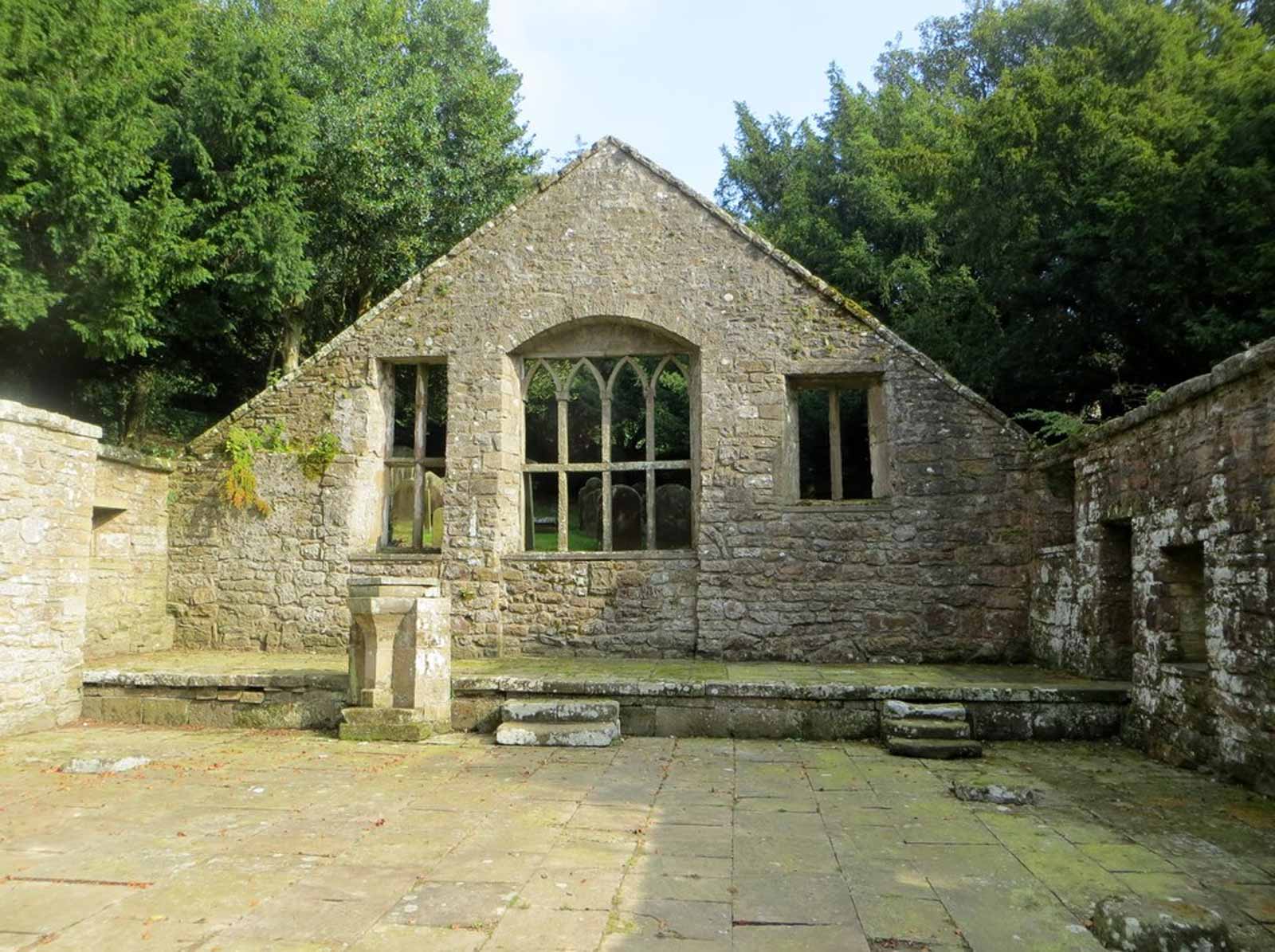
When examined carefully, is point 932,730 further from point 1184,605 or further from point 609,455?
point 609,455

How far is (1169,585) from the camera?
6.68 meters

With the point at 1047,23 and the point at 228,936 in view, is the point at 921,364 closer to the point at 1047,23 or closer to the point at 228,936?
the point at 228,936

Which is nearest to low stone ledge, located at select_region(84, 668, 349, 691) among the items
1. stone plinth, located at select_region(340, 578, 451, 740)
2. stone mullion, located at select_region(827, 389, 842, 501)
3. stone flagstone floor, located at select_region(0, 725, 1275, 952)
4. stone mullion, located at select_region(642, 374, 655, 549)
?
stone plinth, located at select_region(340, 578, 451, 740)

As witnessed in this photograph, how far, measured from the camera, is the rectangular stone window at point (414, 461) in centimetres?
1091

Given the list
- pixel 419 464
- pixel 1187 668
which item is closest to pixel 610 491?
pixel 419 464

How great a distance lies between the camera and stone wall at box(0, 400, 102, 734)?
297 inches

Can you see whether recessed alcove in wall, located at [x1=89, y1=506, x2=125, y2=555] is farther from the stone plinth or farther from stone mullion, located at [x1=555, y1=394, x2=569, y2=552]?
stone mullion, located at [x1=555, y1=394, x2=569, y2=552]

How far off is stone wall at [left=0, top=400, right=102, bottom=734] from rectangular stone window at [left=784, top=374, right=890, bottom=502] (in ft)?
23.9

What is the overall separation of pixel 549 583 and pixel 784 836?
19.3 feet

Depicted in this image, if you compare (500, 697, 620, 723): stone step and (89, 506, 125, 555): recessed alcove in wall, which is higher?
(89, 506, 125, 555): recessed alcove in wall

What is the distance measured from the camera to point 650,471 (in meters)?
10.5

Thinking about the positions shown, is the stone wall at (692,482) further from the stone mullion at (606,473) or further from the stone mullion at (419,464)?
the stone mullion at (606,473)

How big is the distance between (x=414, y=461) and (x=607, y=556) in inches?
108

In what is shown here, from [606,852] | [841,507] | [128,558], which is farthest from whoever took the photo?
[128,558]
